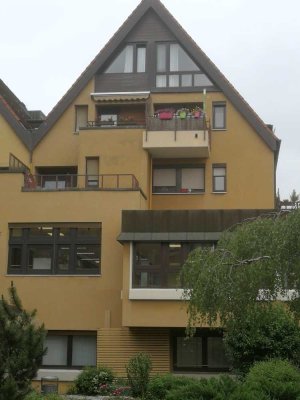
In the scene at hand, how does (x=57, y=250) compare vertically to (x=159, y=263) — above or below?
above

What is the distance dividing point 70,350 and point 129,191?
705cm

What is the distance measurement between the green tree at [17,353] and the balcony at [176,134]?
1917 cm

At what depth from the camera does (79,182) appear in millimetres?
32500

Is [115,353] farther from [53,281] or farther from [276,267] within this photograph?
[276,267]

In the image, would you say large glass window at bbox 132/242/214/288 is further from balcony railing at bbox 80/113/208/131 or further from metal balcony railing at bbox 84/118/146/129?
metal balcony railing at bbox 84/118/146/129

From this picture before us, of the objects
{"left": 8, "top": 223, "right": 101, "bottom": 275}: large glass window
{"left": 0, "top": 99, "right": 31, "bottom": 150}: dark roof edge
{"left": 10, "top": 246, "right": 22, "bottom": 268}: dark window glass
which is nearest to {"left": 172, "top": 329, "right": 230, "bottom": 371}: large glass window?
{"left": 8, "top": 223, "right": 101, "bottom": 275}: large glass window

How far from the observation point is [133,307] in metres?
28.2

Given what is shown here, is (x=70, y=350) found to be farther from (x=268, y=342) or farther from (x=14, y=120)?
(x=14, y=120)

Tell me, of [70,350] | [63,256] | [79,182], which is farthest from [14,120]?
[70,350]

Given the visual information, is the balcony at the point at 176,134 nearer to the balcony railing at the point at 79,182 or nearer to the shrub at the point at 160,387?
the balcony railing at the point at 79,182

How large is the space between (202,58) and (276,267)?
19.9 meters

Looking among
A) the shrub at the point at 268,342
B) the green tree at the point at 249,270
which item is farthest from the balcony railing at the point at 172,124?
the green tree at the point at 249,270

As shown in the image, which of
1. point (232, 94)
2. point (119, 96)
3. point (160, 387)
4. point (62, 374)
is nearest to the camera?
point (160, 387)

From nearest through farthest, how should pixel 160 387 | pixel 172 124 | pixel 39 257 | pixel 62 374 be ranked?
pixel 160 387
pixel 62 374
pixel 39 257
pixel 172 124
